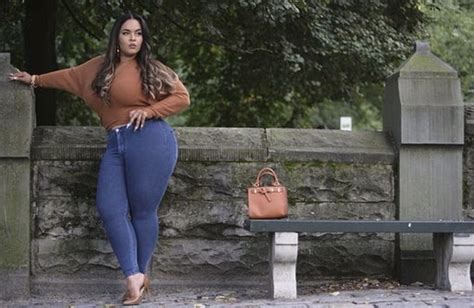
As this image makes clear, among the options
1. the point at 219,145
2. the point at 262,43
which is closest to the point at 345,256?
the point at 219,145

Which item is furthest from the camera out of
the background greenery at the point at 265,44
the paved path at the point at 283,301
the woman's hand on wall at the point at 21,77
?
the background greenery at the point at 265,44

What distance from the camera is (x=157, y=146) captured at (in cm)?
554

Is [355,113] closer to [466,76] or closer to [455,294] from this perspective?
[466,76]

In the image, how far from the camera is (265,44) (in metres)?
10.9

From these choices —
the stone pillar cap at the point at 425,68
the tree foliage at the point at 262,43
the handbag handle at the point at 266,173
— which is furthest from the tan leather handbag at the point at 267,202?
the tree foliage at the point at 262,43

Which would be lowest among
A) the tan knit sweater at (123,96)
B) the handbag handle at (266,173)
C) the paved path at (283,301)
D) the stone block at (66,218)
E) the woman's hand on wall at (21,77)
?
the paved path at (283,301)

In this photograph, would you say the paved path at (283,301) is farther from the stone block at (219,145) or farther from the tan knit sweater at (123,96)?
the tan knit sweater at (123,96)

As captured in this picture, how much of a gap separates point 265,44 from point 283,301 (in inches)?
228

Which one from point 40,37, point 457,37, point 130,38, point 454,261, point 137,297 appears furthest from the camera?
point 457,37

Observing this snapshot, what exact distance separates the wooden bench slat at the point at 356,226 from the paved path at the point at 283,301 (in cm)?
43

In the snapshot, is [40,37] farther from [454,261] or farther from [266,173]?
[454,261]

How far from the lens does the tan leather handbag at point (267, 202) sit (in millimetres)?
5590

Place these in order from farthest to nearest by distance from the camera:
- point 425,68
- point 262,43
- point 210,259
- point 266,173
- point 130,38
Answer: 1. point 262,43
2. point 425,68
3. point 210,259
4. point 266,173
5. point 130,38

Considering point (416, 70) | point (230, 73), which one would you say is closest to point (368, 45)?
point (230, 73)
